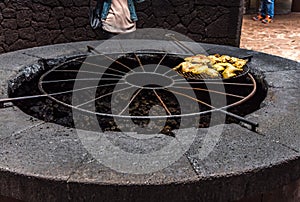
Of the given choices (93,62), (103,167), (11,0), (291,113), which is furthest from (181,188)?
(11,0)

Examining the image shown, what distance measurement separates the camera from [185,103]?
9.81ft

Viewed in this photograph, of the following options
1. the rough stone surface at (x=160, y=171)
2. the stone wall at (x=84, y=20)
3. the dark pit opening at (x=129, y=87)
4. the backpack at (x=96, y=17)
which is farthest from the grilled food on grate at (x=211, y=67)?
the stone wall at (x=84, y=20)

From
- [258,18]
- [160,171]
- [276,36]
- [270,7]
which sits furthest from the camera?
[258,18]

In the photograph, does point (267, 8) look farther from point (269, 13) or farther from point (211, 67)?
point (211, 67)

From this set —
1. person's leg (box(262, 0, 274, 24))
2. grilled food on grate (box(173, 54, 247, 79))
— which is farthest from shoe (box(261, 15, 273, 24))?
grilled food on grate (box(173, 54, 247, 79))

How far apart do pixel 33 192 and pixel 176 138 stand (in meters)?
0.76

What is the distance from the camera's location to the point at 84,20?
635cm

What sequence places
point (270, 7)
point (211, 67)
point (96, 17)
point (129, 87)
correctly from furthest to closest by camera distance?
point (270, 7) → point (96, 17) → point (211, 67) → point (129, 87)

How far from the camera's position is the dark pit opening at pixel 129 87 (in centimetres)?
271

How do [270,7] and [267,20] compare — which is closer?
[270,7]

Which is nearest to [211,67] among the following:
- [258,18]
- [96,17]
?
[96,17]

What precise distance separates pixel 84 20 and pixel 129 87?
12.2 ft

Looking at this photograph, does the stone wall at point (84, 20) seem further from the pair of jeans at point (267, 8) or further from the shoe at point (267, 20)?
the shoe at point (267, 20)

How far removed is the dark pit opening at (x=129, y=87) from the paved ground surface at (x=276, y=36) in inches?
202
